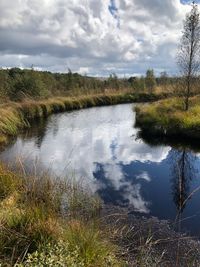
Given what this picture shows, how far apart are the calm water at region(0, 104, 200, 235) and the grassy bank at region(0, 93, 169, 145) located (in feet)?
2.83

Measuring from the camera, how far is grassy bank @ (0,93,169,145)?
20172 mm

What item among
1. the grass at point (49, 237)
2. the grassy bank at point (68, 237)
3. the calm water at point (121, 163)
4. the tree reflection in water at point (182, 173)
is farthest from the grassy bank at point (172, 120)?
the grass at point (49, 237)

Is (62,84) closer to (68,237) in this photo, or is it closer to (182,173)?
(182,173)

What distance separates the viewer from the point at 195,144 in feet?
58.3

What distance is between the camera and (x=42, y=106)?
30281 mm

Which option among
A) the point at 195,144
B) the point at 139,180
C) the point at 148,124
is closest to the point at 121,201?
the point at 139,180

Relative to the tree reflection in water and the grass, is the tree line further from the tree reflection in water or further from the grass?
the grass

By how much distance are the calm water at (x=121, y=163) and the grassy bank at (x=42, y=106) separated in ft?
2.83

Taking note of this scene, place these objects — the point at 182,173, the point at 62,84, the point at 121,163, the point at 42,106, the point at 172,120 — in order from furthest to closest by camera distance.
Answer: the point at 62,84, the point at 42,106, the point at 172,120, the point at 121,163, the point at 182,173

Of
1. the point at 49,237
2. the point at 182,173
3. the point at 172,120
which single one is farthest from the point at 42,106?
the point at 49,237

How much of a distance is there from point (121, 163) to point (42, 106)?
1689 centimetres

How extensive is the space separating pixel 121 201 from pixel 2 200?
3.32m

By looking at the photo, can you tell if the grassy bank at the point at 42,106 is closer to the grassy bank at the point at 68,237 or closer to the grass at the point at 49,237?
the grassy bank at the point at 68,237

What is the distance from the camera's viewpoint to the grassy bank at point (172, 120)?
63.2ft
